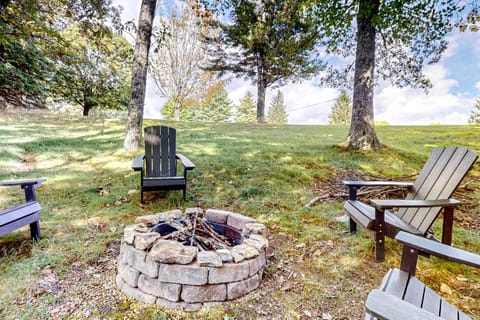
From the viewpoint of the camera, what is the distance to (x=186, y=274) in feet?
5.69

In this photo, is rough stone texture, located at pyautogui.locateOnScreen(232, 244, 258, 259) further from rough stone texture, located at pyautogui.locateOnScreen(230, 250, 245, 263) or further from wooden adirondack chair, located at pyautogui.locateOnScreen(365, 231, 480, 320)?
wooden adirondack chair, located at pyautogui.locateOnScreen(365, 231, 480, 320)

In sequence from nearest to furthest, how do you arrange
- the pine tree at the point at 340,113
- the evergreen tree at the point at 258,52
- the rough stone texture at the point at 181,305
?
the rough stone texture at the point at 181,305
the evergreen tree at the point at 258,52
the pine tree at the point at 340,113

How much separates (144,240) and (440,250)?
194 centimetres

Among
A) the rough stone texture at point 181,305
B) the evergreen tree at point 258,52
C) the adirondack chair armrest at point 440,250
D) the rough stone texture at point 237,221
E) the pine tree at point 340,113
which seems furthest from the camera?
the pine tree at point 340,113

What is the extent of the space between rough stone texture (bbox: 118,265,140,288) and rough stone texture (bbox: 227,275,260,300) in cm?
73

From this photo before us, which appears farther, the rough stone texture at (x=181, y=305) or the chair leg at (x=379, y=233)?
the chair leg at (x=379, y=233)

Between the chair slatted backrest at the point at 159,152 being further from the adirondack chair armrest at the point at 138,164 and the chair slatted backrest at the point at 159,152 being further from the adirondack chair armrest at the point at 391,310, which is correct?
the adirondack chair armrest at the point at 391,310

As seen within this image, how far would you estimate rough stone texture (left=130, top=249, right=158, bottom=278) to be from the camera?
1782mm

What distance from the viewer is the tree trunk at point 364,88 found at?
531cm

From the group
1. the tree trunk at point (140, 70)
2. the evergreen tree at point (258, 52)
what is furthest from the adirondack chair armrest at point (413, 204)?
the evergreen tree at point (258, 52)

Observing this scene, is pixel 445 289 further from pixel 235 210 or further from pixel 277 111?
pixel 277 111

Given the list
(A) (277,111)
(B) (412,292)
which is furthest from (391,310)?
(A) (277,111)

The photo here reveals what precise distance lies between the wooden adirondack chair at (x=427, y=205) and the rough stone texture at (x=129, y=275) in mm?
1971

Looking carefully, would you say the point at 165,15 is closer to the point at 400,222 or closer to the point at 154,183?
the point at 154,183
